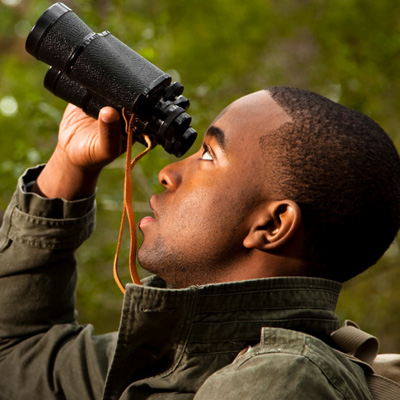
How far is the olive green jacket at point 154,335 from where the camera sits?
4.85ft

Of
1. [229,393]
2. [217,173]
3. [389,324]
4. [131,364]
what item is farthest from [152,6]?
[229,393]

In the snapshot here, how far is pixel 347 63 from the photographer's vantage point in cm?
363

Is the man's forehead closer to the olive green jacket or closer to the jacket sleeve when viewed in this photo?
the olive green jacket

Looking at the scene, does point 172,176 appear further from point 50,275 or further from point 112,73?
point 50,275

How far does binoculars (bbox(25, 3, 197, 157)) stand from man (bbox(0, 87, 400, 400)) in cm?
Result: 8

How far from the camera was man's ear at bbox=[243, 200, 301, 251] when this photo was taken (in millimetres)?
1732

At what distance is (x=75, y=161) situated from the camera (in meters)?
2.10

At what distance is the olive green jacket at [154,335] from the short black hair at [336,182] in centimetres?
12

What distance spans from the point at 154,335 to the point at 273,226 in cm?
41

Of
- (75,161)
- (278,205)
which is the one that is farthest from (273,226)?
(75,161)

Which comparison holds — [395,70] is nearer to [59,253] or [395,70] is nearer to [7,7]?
[59,253]

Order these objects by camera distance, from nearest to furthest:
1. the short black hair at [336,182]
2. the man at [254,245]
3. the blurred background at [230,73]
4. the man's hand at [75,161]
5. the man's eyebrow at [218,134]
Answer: the man at [254,245]
the short black hair at [336,182]
the man's eyebrow at [218,134]
the man's hand at [75,161]
the blurred background at [230,73]

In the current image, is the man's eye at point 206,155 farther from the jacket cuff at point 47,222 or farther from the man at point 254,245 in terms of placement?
the jacket cuff at point 47,222

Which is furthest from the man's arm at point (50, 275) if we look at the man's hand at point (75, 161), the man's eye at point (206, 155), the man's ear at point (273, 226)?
the man's ear at point (273, 226)
